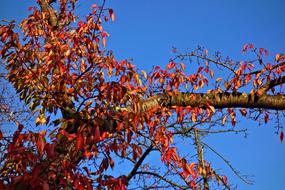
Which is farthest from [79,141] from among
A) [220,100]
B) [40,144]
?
[220,100]

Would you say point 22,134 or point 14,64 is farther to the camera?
point 14,64

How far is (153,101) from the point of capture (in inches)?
231

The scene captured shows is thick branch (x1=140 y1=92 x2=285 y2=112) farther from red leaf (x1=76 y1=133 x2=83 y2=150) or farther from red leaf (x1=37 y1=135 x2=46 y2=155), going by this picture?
red leaf (x1=37 y1=135 x2=46 y2=155)

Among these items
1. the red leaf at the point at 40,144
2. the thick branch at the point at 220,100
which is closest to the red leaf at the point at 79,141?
the red leaf at the point at 40,144

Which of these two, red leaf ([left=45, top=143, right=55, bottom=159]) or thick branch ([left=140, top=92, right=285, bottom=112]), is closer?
red leaf ([left=45, top=143, right=55, bottom=159])

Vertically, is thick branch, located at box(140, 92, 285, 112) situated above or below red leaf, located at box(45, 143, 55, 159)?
above

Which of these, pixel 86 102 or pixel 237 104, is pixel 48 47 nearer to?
pixel 86 102

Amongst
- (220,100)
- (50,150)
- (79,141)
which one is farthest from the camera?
(220,100)

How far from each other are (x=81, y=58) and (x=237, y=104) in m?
3.15

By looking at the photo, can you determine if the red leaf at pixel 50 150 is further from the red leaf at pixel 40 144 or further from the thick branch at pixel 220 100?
the thick branch at pixel 220 100

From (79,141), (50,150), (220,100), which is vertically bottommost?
(50,150)

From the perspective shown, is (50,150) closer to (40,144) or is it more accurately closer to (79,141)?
(40,144)

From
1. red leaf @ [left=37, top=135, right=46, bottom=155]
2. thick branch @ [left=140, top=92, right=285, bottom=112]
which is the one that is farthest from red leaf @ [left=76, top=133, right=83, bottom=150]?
thick branch @ [left=140, top=92, right=285, bottom=112]

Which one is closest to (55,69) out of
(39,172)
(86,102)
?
(86,102)
